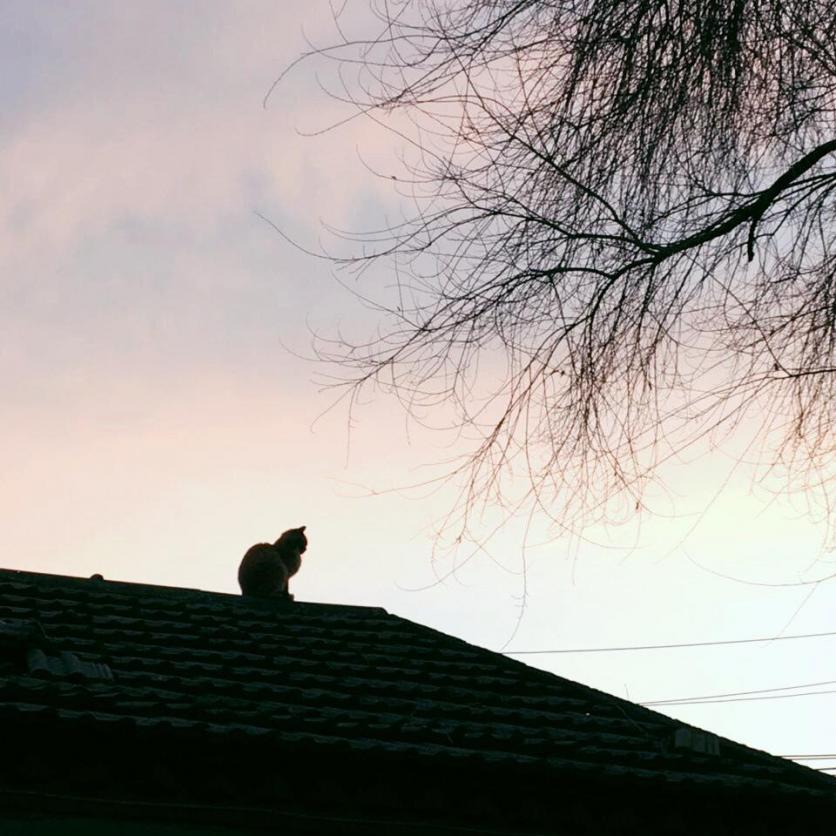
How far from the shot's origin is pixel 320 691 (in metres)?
7.62

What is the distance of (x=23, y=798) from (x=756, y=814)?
4.10m

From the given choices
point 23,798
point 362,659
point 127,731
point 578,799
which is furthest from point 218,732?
point 362,659

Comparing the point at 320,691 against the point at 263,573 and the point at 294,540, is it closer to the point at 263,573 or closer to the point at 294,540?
the point at 263,573

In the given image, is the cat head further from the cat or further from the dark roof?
the dark roof

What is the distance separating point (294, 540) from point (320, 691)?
6065 millimetres

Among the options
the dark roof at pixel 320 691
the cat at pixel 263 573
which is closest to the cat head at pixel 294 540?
the cat at pixel 263 573

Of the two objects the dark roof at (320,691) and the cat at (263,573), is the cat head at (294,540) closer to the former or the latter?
the cat at (263,573)

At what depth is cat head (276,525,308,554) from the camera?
1348cm

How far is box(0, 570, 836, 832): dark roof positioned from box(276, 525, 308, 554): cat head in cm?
312

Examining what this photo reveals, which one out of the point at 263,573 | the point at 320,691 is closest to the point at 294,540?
the point at 263,573

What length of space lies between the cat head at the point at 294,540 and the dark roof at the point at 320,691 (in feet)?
10.2

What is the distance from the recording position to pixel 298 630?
9.40 metres

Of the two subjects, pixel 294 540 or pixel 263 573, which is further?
pixel 294 540

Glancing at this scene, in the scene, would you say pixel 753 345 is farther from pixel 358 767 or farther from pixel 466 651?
pixel 466 651
